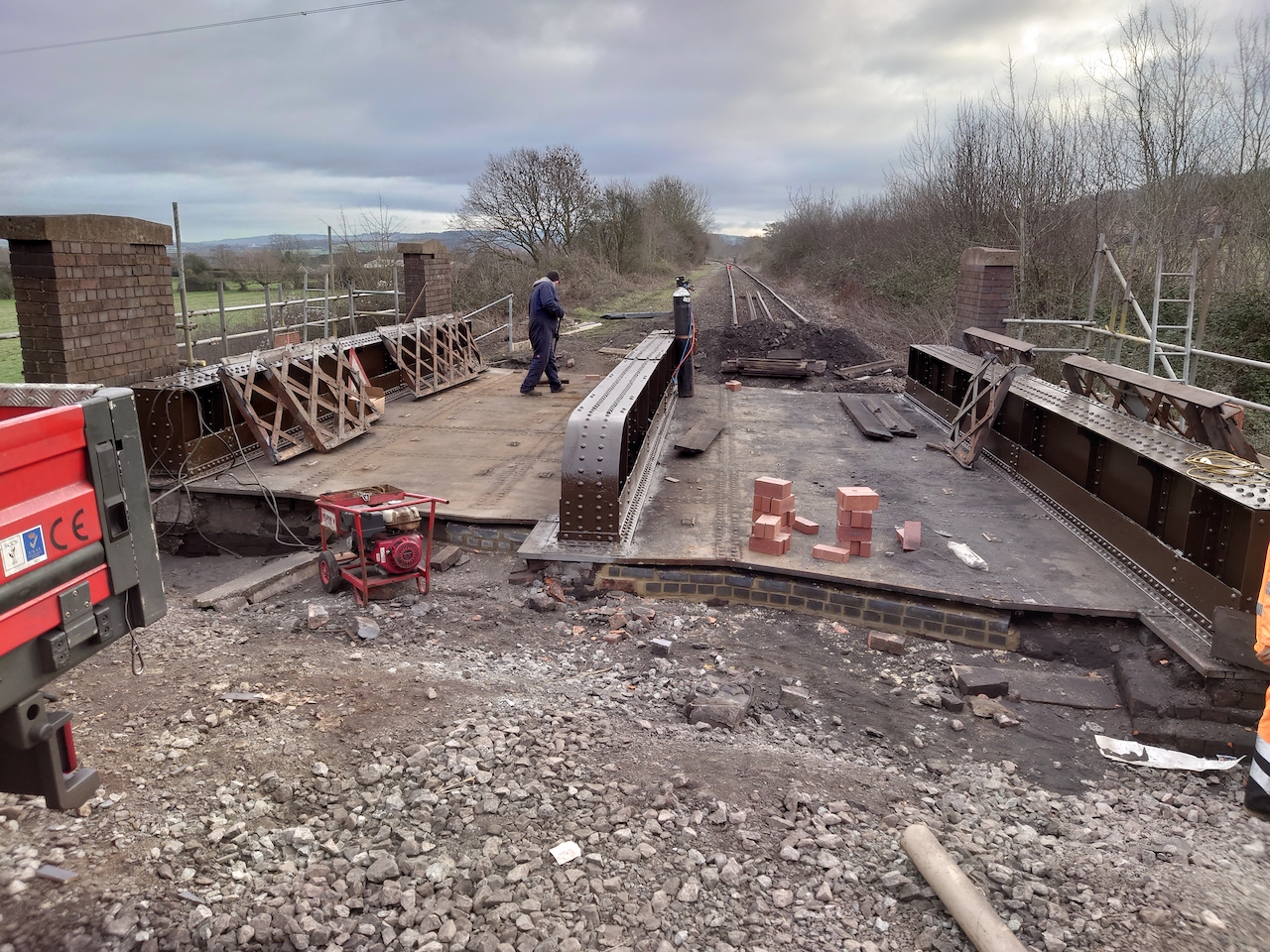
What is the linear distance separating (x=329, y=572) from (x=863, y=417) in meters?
7.01

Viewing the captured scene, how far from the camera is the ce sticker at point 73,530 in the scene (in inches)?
101

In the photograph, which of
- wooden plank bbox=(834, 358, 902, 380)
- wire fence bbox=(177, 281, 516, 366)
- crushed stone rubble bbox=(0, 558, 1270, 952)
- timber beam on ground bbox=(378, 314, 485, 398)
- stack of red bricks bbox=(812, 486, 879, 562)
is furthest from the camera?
wooden plank bbox=(834, 358, 902, 380)

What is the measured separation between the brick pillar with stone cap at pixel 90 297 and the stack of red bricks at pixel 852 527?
6.41 m

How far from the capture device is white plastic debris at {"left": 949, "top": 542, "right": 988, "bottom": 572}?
5805 millimetres

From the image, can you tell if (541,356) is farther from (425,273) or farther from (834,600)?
Result: (834,600)

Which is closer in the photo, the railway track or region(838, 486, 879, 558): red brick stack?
region(838, 486, 879, 558): red brick stack

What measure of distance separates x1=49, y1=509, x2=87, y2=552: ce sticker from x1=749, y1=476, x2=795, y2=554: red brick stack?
13.8 ft

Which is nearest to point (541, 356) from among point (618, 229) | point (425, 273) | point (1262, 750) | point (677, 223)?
point (425, 273)

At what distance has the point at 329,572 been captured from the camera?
5.93m

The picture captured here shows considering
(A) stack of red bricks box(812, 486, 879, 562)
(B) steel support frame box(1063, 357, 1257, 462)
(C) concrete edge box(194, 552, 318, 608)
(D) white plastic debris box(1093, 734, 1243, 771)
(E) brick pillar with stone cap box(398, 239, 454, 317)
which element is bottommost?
(D) white plastic debris box(1093, 734, 1243, 771)

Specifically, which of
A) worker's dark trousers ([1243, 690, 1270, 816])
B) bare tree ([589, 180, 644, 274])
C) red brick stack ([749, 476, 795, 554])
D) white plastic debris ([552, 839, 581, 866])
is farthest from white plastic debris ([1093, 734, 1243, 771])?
bare tree ([589, 180, 644, 274])

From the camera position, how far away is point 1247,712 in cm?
427

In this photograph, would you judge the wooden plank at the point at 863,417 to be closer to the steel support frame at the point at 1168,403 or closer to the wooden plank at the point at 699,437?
the wooden plank at the point at 699,437

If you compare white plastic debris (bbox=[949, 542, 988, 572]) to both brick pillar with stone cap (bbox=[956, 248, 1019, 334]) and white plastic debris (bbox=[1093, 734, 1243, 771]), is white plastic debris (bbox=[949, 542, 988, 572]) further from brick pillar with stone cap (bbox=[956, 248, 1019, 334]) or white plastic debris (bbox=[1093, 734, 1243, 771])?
brick pillar with stone cap (bbox=[956, 248, 1019, 334])
